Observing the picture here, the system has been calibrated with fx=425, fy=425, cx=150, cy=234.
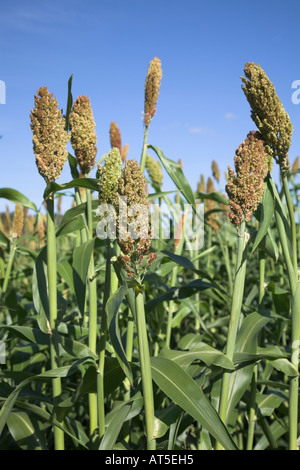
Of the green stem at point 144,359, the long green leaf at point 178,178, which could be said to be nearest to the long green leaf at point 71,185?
the long green leaf at point 178,178

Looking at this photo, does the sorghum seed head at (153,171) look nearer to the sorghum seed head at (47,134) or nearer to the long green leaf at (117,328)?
the sorghum seed head at (47,134)

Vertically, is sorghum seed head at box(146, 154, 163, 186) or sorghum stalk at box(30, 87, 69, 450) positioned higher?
sorghum seed head at box(146, 154, 163, 186)

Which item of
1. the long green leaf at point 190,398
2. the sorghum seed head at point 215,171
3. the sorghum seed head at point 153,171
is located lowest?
the long green leaf at point 190,398

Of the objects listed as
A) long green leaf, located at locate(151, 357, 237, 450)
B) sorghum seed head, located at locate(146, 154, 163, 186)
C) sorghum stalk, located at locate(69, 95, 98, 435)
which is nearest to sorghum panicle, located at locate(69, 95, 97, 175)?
sorghum stalk, located at locate(69, 95, 98, 435)

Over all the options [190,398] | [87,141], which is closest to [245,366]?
[190,398]

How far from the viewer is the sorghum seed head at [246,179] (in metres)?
1.52

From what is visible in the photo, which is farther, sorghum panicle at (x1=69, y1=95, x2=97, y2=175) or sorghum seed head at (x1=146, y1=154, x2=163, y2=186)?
sorghum seed head at (x1=146, y1=154, x2=163, y2=186)

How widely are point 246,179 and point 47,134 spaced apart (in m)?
0.75

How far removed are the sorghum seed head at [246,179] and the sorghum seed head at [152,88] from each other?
0.89 metres

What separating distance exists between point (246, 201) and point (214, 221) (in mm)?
3009

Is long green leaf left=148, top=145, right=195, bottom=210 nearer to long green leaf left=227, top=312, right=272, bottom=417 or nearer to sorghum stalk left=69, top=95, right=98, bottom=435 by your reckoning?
sorghum stalk left=69, top=95, right=98, bottom=435

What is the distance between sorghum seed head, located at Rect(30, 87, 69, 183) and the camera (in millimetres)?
1590

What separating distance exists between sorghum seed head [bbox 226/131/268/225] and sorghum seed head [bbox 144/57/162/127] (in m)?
0.89
